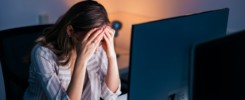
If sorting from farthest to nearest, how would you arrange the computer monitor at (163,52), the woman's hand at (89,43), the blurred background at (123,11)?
the blurred background at (123,11), the woman's hand at (89,43), the computer monitor at (163,52)

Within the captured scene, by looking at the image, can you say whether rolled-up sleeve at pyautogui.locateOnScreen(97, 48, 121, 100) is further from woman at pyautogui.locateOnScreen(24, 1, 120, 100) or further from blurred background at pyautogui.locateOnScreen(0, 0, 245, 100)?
blurred background at pyautogui.locateOnScreen(0, 0, 245, 100)

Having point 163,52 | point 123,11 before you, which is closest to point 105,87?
point 163,52

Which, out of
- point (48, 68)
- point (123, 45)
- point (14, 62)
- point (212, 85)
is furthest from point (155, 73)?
point (123, 45)

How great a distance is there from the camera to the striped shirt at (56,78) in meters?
1.37

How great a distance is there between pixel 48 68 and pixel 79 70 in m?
0.13

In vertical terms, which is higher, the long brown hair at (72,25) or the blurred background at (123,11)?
the blurred background at (123,11)

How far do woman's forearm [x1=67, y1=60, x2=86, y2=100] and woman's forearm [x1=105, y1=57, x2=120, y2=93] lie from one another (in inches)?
6.6

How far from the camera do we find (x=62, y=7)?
8.58 ft

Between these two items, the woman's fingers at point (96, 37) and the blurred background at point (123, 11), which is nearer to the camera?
the woman's fingers at point (96, 37)

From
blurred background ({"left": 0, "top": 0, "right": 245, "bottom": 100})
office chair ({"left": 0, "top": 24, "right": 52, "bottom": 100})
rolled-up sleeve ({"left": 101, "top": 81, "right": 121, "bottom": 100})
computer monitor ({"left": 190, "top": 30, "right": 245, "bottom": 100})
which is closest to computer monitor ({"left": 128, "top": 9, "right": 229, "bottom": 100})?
computer monitor ({"left": 190, "top": 30, "right": 245, "bottom": 100})

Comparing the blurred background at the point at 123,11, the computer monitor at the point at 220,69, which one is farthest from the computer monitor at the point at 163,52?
the blurred background at the point at 123,11

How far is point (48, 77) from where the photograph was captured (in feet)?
4.51

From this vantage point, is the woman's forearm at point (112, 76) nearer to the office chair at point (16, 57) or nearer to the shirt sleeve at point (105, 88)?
the shirt sleeve at point (105, 88)

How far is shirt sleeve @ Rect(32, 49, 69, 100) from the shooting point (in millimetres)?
1355
